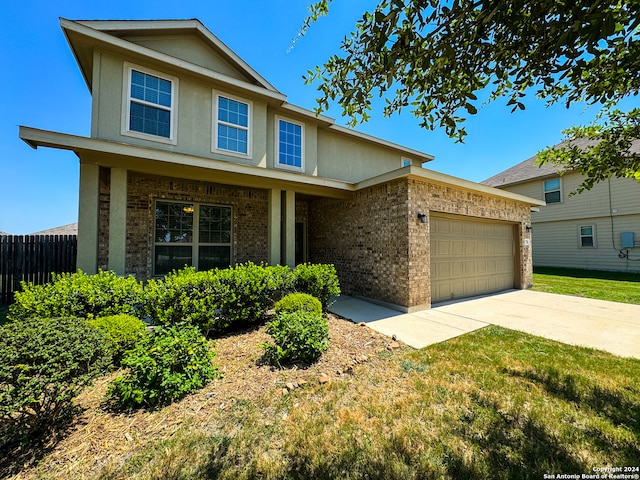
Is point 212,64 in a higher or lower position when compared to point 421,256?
higher

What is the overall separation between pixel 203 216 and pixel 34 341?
19.3 feet

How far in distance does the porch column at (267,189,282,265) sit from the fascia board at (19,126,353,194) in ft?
1.89


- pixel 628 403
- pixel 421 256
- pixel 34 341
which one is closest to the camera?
pixel 34 341

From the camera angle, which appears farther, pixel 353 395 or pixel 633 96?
pixel 633 96

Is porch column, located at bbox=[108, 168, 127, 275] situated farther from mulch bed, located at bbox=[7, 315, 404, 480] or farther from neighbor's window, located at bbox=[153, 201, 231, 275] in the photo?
mulch bed, located at bbox=[7, 315, 404, 480]

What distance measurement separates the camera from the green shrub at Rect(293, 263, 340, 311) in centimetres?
569

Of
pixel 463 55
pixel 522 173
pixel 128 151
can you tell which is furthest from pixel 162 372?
pixel 522 173

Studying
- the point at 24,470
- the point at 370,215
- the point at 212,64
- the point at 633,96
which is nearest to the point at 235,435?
the point at 24,470

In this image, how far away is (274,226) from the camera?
7129mm

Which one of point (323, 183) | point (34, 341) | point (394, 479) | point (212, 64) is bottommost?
point (394, 479)

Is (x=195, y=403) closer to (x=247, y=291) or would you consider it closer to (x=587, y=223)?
(x=247, y=291)

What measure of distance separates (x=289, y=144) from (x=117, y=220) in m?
5.12

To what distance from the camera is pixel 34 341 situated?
2.22 meters

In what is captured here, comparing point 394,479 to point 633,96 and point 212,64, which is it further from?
point 212,64
